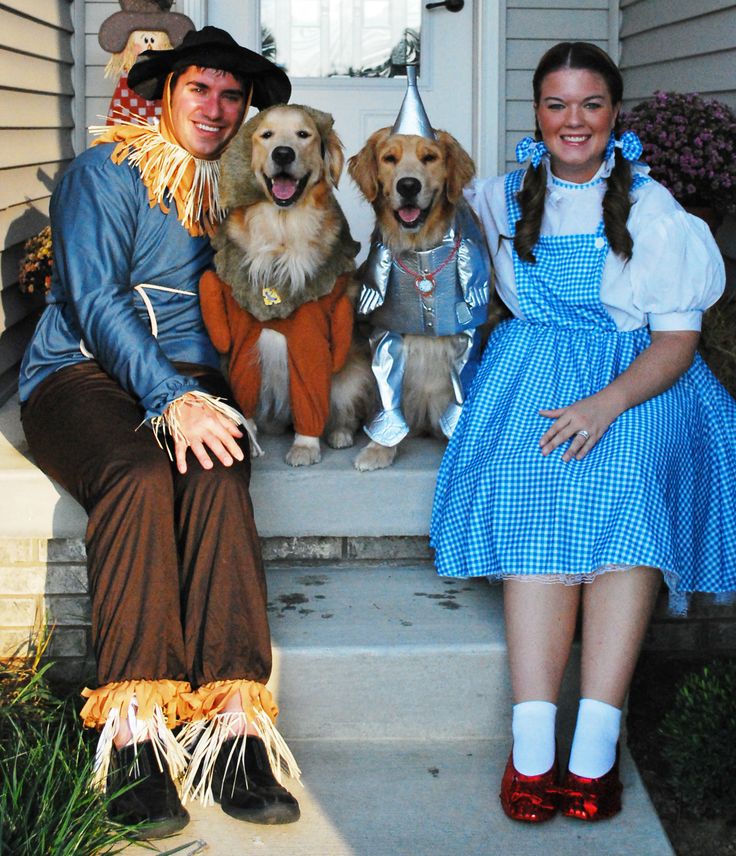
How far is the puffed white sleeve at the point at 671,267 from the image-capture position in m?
2.50

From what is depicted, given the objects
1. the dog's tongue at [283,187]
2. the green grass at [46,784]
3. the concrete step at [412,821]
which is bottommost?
the concrete step at [412,821]

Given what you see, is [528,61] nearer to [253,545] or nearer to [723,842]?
[253,545]

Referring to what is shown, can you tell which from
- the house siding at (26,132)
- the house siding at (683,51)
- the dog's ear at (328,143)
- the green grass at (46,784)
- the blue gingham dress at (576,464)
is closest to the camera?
the green grass at (46,784)

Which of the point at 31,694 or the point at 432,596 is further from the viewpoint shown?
the point at 432,596

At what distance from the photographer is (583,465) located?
2.30m

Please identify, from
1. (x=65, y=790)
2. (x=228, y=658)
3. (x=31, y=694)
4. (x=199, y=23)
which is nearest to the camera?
A: (x=65, y=790)

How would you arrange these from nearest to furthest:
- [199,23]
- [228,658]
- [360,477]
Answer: [228,658], [360,477], [199,23]

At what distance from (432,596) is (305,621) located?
1.10 ft

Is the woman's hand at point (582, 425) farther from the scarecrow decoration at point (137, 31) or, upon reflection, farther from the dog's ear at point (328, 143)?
the scarecrow decoration at point (137, 31)

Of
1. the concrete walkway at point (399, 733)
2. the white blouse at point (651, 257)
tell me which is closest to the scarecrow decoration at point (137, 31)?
the white blouse at point (651, 257)

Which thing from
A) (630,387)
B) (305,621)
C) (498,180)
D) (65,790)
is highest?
(498,180)

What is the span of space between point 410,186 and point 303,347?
51 centimetres

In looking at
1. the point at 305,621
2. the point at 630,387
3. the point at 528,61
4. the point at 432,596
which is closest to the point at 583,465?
the point at 630,387

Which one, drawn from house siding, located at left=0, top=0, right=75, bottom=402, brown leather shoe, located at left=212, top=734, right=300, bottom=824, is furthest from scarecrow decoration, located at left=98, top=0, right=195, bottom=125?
brown leather shoe, located at left=212, top=734, right=300, bottom=824
